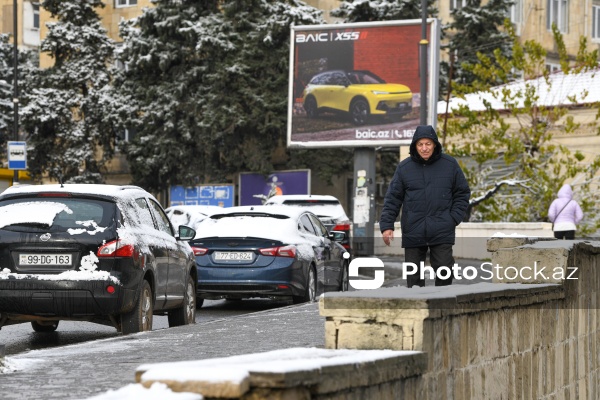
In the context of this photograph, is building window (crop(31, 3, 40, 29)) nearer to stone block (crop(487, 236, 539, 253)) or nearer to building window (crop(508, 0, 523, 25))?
building window (crop(508, 0, 523, 25))

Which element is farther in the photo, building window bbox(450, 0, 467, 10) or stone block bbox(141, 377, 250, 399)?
building window bbox(450, 0, 467, 10)

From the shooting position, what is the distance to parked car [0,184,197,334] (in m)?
13.3

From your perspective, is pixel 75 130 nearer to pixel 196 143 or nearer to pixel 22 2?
pixel 196 143

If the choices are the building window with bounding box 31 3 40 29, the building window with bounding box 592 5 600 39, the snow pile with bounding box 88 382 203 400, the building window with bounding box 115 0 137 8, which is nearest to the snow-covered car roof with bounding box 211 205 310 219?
the snow pile with bounding box 88 382 203 400

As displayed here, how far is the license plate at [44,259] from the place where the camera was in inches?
525

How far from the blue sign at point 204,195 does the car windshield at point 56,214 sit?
116ft

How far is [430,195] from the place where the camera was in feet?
40.7

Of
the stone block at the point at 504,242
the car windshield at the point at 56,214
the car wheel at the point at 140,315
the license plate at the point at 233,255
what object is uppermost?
the car windshield at the point at 56,214

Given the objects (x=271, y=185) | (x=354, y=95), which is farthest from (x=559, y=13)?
(x=354, y=95)

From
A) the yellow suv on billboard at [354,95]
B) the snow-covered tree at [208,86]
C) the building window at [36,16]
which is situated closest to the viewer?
the yellow suv on billboard at [354,95]

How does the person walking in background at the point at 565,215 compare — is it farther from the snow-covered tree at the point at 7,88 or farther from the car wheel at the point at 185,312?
the snow-covered tree at the point at 7,88

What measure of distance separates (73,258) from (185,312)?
2808 mm

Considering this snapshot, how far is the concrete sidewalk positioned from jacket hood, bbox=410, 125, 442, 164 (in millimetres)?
1652

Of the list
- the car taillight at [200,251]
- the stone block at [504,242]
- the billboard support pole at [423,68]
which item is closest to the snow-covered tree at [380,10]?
the billboard support pole at [423,68]
